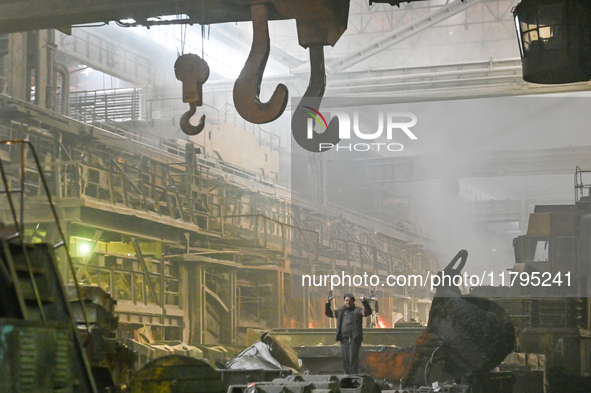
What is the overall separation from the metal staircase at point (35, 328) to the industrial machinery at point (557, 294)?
9.50m

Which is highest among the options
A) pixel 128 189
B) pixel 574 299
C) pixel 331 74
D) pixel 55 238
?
pixel 331 74

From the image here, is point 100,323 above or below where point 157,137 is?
below

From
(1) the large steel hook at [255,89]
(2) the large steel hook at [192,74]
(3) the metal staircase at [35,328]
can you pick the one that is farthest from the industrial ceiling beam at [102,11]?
(3) the metal staircase at [35,328]

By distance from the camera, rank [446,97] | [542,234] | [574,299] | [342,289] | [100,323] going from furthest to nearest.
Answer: [342,289] < [446,97] < [542,234] < [574,299] < [100,323]

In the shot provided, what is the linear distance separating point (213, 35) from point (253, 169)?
16.1ft

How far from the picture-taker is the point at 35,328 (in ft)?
12.6

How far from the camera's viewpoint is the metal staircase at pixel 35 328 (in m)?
3.68

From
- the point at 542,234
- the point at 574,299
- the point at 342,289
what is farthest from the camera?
the point at 342,289

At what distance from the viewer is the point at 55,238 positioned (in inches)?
602

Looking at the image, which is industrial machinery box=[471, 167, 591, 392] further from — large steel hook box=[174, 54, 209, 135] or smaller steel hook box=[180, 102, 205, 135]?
large steel hook box=[174, 54, 209, 135]

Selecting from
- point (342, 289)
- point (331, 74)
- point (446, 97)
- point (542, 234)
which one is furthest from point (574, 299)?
point (342, 289)

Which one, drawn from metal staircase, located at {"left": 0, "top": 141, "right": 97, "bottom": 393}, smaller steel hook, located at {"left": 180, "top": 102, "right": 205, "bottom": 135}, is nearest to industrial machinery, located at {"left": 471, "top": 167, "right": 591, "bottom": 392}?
smaller steel hook, located at {"left": 180, "top": 102, "right": 205, "bottom": 135}

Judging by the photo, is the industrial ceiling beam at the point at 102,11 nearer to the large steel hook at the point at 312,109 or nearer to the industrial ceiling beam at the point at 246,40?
the large steel hook at the point at 312,109

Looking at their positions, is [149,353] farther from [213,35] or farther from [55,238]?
[213,35]
